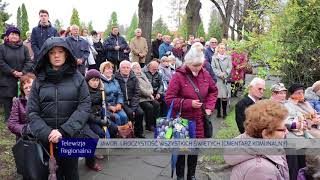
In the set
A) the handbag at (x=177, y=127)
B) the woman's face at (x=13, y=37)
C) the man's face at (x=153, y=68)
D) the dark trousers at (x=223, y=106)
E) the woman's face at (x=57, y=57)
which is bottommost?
the dark trousers at (x=223, y=106)

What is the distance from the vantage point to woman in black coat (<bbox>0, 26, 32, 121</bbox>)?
7605 mm

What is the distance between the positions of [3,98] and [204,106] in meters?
4.55

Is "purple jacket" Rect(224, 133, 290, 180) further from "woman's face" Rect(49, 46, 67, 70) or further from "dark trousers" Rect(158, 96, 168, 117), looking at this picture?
"dark trousers" Rect(158, 96, 168, 117)

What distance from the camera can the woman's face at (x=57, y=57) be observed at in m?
4.13

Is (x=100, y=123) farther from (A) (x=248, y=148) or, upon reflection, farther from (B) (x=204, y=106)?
(A) (x=248, y=148)

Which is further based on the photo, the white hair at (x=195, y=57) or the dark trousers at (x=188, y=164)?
the dark trousers at (x=188, y=164)

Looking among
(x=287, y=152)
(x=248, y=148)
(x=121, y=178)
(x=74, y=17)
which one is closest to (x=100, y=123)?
(x=121, y=178)

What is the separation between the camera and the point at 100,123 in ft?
21.0

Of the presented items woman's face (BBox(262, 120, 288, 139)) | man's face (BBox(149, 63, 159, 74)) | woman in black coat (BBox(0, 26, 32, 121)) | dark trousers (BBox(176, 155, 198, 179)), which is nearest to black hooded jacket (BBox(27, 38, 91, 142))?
dark trousers (BBox(176, 155, 198, 179))

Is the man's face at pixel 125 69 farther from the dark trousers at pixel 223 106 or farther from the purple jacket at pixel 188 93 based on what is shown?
the dark trousers at pixel 223 106

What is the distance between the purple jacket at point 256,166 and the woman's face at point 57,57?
2.15 metres

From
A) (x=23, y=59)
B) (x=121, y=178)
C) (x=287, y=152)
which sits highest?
(x=23, y=59)

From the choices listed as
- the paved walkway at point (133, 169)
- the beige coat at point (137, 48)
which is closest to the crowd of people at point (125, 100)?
the paved walkway at point (133, 169)

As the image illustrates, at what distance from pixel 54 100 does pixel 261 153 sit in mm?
2305
